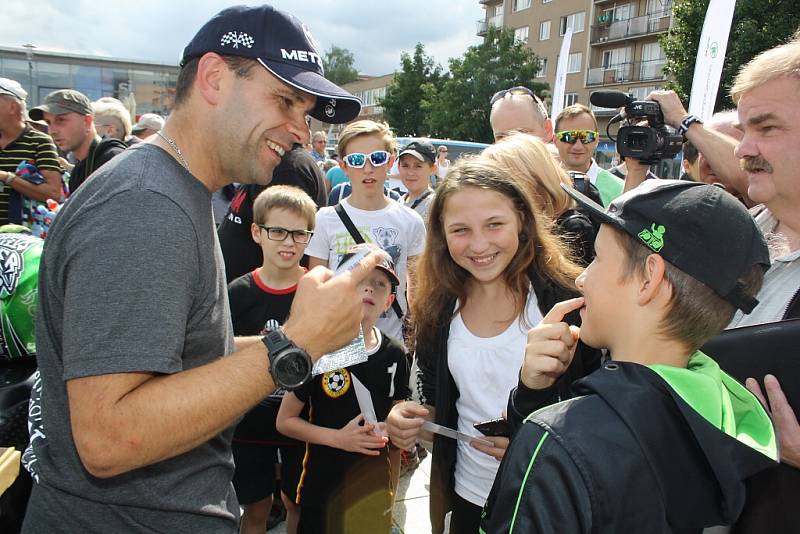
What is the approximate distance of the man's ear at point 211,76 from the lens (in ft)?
4.81

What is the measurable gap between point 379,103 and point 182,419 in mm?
44670

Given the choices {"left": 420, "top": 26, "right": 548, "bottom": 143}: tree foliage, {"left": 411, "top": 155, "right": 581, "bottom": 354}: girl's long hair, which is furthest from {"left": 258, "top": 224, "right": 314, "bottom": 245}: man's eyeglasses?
{"left": 420, "top": 26, "right": 548, "bottom": 143}: tree foliage

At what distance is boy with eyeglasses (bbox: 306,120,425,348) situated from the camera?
12.6 ft

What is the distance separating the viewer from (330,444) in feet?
7.95

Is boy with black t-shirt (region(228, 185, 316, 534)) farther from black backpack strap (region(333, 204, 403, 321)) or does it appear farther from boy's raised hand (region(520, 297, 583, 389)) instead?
boy's raised hand (region(520, 297, 583, 389))

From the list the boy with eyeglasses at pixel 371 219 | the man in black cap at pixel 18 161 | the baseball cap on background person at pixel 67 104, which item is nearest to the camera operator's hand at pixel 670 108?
the boy with eyeglasses at pixel 371 219

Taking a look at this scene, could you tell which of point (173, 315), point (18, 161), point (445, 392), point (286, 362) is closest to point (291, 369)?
point (286, 362)

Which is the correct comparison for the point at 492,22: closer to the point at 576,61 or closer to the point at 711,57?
the point at 576,61

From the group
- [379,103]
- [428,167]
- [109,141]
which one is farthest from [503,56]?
[109,141]

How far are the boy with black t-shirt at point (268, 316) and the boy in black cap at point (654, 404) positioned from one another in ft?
5.94

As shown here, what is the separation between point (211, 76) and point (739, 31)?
21.1m

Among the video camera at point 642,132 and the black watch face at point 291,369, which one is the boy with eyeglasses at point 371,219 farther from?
the black watch face at point 291,369

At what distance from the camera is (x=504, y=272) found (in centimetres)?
238

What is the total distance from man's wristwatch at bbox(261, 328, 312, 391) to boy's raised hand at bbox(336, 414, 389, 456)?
3.76 feet
